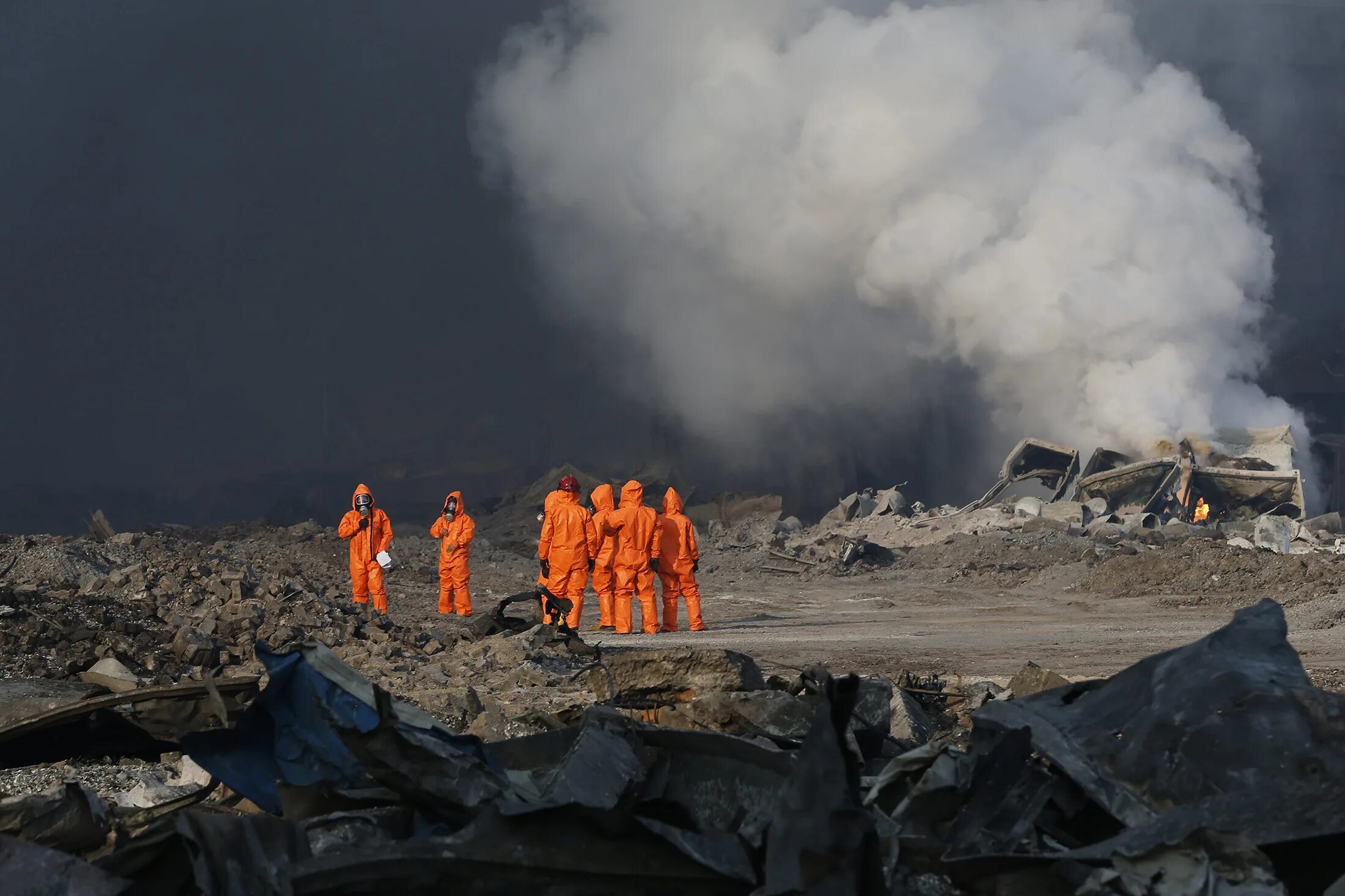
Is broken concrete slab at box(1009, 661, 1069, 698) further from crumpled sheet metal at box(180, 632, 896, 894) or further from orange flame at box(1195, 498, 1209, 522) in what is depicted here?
orange flame at box(1195, 498, 1209, 522)

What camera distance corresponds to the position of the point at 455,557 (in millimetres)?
12992

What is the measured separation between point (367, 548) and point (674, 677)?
8.70 m

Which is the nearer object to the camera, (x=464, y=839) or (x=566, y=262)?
(x=464, y=839)

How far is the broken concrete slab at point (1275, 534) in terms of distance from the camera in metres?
18.0

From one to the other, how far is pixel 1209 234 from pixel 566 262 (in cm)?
1645

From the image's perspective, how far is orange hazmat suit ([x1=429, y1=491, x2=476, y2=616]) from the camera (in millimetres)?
12805

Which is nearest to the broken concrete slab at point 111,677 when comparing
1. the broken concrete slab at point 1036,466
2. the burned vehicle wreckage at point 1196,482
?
the burned vehicle wreckage at point 1196,482

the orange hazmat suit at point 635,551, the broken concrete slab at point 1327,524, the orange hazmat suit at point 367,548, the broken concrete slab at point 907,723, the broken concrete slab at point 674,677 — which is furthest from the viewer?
the broken concrete slab at point 1327,524

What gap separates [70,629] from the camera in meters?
7.84

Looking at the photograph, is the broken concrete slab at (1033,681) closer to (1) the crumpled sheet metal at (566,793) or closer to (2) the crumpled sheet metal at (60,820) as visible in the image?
(1) the crumpled sheet metal at (566,793)

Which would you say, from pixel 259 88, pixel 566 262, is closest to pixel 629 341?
pixel 566 262

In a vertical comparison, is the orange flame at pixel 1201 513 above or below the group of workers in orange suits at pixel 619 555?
below

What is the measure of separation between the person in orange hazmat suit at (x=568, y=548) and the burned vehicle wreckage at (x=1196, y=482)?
12.9 meters

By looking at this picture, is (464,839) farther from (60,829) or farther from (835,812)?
(60,829)
